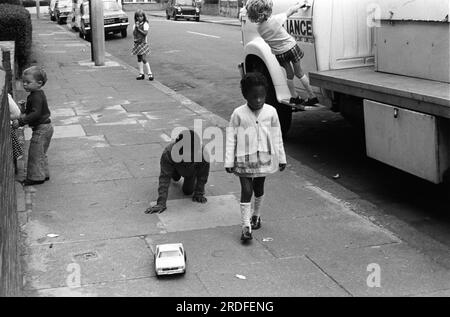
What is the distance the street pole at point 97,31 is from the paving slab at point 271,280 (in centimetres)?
1328

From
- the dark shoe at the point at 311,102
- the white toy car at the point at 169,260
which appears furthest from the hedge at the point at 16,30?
the white toy car at the point at 169,260

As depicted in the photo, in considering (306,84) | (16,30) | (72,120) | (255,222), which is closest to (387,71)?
(306,84)

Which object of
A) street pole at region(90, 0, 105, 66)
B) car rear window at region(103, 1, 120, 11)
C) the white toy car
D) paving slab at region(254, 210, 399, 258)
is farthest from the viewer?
car rear window at region(103, 1, 120, 11)

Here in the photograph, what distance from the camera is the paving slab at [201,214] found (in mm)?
5677

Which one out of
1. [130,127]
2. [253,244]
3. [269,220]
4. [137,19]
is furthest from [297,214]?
[137,19]

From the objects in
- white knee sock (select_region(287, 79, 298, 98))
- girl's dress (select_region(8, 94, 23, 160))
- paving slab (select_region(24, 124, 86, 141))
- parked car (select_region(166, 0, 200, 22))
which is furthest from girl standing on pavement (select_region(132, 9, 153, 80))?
parked car (select_region(166, 0, 200, 22))

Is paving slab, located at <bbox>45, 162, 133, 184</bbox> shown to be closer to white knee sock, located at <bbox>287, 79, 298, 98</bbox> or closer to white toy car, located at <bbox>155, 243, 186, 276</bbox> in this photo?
white knee sock, located at <bbox>287, 79, 298, 98</bbox>

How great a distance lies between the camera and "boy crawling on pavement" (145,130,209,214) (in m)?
6.01

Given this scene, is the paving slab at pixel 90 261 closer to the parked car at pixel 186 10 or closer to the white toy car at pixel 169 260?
the white toy car at pixel 169 260

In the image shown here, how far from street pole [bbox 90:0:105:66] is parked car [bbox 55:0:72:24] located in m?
23.6

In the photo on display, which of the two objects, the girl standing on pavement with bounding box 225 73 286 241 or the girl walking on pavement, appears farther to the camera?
the girl walking on pavement

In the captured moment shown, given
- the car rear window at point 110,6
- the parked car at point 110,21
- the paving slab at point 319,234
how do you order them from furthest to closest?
the car rear window at point 110,6 < the parked car at point 110,21 < the paving slab at point 319,234

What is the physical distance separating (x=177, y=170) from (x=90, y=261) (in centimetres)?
156
